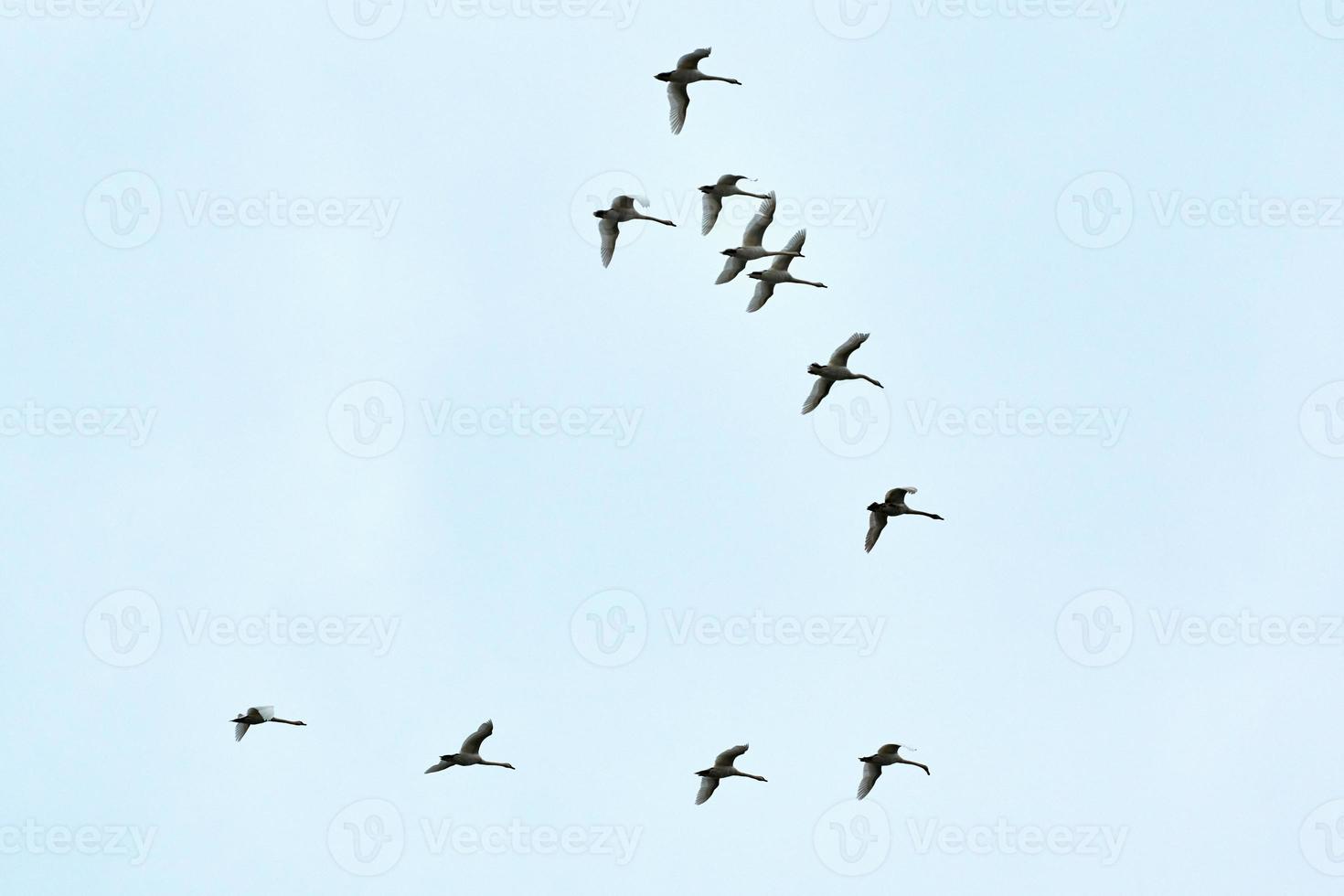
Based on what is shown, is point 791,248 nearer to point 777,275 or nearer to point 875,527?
point 777,275

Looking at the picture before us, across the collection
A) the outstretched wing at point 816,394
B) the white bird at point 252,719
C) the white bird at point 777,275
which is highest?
the white bird at point 777,275

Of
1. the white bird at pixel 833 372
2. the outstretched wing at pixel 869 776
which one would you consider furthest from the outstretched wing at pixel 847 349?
the outstretched wing at pixel 869 776

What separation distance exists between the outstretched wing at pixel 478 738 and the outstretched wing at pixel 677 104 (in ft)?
56.6

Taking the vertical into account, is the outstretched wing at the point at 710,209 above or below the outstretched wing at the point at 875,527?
above

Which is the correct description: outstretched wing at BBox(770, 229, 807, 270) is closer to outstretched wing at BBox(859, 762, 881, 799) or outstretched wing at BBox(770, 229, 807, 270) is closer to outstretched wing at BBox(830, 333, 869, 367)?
outstretched wing at BBox(830, 333, 869, 367)

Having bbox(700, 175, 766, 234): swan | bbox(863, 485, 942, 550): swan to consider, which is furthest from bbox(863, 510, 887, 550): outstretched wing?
bbox(700, 175, 766, 234): swan

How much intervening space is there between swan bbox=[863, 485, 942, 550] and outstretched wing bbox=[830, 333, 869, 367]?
4.03 meters

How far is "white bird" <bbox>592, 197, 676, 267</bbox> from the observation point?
87.2 metres

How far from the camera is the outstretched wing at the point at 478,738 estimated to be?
3383 inches

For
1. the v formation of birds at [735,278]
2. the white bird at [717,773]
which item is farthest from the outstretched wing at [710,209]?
the white bird at [717,773]

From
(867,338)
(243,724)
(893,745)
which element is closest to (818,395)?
(867,338)

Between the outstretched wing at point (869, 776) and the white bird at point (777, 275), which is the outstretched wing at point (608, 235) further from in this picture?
the outstretched wing at point (869, 776)

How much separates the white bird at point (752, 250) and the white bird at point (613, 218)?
9.08 ft

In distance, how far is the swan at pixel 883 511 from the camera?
85.7 m
